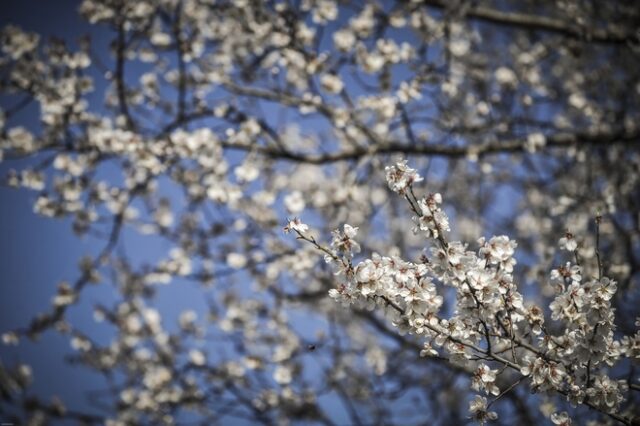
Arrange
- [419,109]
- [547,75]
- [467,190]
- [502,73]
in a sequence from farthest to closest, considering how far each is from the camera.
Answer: [467,190], [547,75], [502,73], [419,109]

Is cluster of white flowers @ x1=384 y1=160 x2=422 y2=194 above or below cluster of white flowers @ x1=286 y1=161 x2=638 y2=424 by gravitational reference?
above

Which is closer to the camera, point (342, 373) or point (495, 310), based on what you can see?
point (495, 310)

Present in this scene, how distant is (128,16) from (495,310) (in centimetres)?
367

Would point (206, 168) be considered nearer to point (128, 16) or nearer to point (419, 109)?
point (128, 16)

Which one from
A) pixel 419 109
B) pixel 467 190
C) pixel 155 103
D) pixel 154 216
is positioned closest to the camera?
pixel 419 109

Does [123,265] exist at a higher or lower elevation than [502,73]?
lower

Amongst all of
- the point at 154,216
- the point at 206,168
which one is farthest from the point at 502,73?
the point at 154,216

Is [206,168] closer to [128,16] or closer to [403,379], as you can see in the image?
[128,16]

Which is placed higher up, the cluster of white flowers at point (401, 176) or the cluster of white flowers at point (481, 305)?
the cluster of white flowers at point (401, 176)

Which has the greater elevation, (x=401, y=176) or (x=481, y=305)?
(x=401, y=176)

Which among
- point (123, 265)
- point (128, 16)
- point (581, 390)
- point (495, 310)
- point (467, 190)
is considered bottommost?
point (123, 265)

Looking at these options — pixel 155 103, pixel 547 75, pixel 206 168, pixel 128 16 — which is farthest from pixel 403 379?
pixel 547 75

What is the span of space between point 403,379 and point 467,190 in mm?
3853

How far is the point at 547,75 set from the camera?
6.52m
